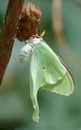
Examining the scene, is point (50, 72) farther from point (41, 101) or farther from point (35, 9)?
point (41, 101)

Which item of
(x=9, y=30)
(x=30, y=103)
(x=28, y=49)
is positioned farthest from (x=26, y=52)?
(x=30, y=103)

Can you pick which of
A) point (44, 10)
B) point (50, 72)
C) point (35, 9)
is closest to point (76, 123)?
point (44, 10)

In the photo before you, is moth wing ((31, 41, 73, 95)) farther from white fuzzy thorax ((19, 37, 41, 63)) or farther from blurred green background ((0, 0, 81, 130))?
blurred green background ((0, 0, 81, 130))

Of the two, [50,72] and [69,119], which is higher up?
[50,72]

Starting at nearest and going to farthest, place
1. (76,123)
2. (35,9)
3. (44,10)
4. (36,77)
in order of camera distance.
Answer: (35,9) < (36,77) < (76,123) < (44,10)

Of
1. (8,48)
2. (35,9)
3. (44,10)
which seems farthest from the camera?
(44,10)

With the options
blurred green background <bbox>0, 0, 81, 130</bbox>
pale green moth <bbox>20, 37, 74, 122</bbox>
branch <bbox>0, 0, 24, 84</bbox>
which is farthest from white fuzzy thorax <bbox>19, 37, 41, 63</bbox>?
blurred green background <bbox>0, 0, 81, 130</bbox>
